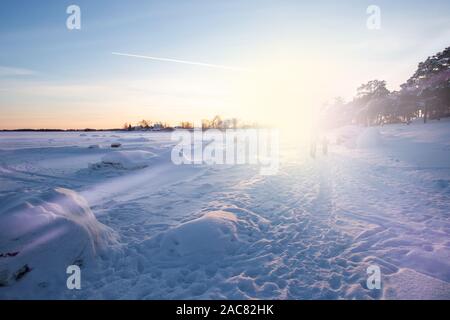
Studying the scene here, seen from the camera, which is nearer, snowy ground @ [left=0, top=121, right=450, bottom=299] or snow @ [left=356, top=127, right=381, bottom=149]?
snowy ground @ [left=0, top=121, right=450, bottom=299]

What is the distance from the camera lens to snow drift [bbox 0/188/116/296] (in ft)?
12.3

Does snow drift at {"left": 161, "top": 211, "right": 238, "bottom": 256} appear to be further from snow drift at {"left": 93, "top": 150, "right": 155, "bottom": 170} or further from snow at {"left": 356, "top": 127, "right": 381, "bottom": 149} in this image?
snow at {"left": 356, "top": 127, "right": 381, "bottom": 149}

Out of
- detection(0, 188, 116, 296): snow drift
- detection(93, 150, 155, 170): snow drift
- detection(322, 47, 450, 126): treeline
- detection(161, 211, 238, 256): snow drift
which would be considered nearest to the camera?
detection(0, 188, 116, 296): snow drift

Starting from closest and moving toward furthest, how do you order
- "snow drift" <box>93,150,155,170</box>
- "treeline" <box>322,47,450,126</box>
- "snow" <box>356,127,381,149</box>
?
"snow drift" <box>93,150,155,170</box>, "snow" <box>356,127,381,149</box>, "treeline" <box>322,47,450,126</box>

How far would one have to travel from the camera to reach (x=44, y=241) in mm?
4070

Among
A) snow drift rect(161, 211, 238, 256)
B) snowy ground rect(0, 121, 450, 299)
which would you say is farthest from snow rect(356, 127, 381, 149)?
snow drift rect(161, 211, 238, 256)

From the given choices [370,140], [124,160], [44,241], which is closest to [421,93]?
[370,140]

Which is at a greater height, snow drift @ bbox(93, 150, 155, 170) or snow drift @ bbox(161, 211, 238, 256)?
snow drift @ bbox(93, 150, 155, 170)

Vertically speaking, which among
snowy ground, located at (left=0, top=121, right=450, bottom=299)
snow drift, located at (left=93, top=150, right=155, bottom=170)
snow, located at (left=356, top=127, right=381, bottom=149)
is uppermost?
snow, located at (left=356, top=127, right=381, bottom=149)

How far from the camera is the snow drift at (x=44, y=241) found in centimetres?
373

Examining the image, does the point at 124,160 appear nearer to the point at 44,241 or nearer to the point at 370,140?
the point at 44,241
